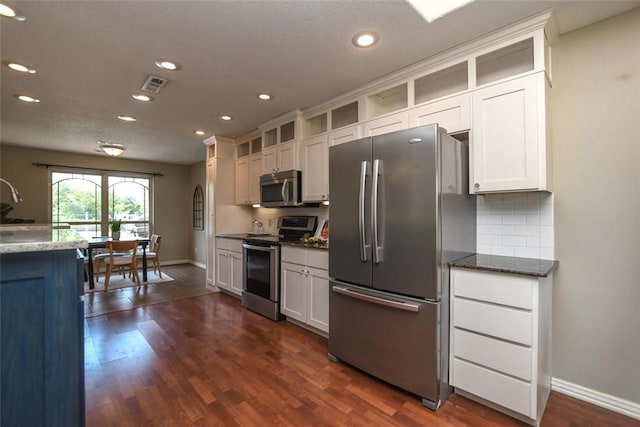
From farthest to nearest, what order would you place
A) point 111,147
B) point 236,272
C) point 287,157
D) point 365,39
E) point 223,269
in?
1. point 111,147
2. point 223,269
3. point 236,272
4. point 287,157
5. point 365,39

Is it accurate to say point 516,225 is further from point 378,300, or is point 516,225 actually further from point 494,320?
point 378,300

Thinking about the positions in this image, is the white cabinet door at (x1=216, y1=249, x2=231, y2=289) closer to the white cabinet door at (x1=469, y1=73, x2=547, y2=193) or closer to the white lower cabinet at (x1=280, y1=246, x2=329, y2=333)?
the white lower cabinet at (x1=280, y1=246, x2=329, y2=333)

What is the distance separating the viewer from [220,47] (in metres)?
2.28

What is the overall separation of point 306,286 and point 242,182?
2376mm

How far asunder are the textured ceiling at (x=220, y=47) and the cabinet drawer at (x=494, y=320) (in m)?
1.85

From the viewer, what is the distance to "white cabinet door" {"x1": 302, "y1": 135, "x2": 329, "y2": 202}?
3.34 m

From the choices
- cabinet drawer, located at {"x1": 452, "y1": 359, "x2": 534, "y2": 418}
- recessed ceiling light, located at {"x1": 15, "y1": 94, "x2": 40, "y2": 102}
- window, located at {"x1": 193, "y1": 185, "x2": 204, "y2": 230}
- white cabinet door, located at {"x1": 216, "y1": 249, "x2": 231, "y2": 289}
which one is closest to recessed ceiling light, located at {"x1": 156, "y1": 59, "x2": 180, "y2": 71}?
recessed ceiling light, located at {"x1": 15, "y1": 94, "x2": 40, "y2": 102}

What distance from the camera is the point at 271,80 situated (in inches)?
112

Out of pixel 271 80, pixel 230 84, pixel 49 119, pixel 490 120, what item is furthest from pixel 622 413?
pixel 49 119

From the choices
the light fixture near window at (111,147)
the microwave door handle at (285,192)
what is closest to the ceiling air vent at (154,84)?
the microwave door handle at (285,192)

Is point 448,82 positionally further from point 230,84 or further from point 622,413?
point 622,413

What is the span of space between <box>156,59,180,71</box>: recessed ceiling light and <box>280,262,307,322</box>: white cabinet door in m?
2.16

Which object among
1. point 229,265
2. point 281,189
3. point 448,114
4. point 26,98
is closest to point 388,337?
point 448,114

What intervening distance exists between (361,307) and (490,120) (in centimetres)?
163
